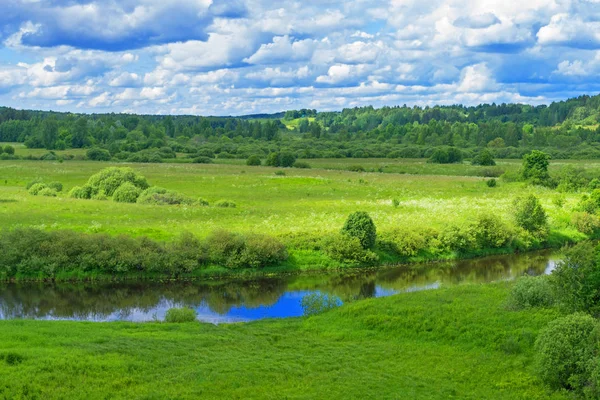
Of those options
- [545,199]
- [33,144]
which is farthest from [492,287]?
[33,144]

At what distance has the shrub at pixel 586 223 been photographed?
208 feet

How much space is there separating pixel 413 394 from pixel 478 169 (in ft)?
356

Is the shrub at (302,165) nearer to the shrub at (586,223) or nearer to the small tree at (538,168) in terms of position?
the small tree at (538,168)

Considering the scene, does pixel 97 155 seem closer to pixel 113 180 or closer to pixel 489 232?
pixel 113 180

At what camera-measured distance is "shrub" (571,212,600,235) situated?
2493 inches

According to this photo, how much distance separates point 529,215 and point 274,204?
92.5 ft

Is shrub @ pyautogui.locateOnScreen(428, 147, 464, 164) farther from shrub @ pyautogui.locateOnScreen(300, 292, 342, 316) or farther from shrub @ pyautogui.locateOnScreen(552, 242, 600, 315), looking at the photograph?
shrub @ pyautogui.locateOnScreen(552, 242, 600, 315)

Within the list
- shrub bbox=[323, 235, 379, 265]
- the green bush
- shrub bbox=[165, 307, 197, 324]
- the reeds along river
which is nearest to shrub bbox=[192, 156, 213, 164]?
shrub bbox=[323, 235, 379, 265]

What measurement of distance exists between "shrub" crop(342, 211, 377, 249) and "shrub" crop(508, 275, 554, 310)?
712 inches

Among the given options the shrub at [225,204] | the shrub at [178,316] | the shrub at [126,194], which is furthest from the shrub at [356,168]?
the shrub at [178,316]

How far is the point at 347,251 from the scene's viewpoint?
5009 cm

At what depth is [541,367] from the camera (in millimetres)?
24672

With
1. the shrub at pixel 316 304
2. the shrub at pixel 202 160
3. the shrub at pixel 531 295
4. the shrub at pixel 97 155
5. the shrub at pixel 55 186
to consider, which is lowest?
the shrub at pixel 316 304

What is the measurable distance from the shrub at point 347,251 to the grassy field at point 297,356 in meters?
15.0
